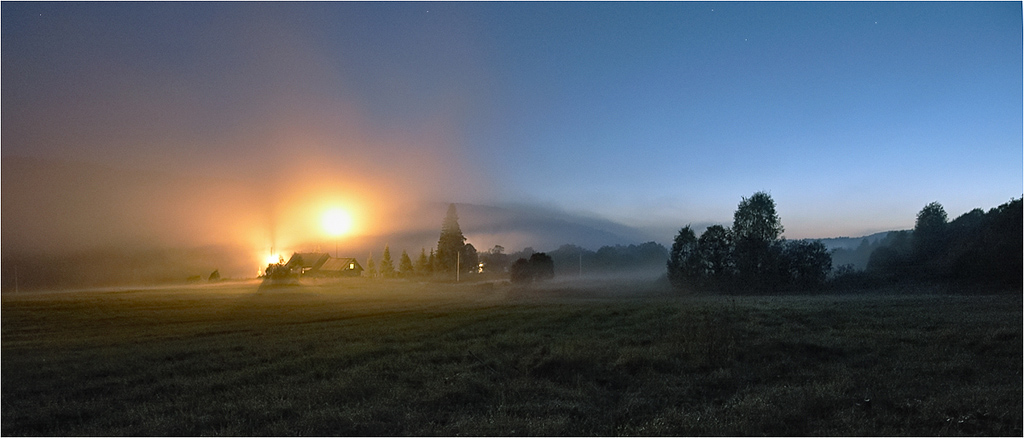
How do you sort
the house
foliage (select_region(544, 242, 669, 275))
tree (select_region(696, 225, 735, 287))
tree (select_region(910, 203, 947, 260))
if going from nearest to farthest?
tree (select_region(910, 203, 947, 260)) → tree (select_region(696, 225, 735, 287)) → the house → foliage (select_region(544, 242, 669, 275))

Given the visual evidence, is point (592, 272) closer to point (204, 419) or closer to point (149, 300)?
point (149, 300)

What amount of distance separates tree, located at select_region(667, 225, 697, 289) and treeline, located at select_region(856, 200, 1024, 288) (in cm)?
1545

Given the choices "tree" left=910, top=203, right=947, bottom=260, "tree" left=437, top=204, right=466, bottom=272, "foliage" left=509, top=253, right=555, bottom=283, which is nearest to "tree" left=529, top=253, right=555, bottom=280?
"foliage" left=509, top=253, right=555, bottom=283

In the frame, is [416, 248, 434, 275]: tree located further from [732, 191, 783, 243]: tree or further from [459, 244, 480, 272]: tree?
[732, 191, 783, 243]: tree

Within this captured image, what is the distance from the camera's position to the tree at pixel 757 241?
195ft

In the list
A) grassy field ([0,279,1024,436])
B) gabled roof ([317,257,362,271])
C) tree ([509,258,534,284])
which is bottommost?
grassy field ([0,279,1024,436])

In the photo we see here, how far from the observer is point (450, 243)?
95250 millimetres

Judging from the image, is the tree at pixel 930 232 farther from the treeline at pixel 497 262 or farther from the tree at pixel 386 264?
the tree at pixel 386 264

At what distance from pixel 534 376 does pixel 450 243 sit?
80254mm

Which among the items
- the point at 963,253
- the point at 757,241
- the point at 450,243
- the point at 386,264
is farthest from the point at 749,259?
the point at 386,264

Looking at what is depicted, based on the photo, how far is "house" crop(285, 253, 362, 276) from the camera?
7914 cm

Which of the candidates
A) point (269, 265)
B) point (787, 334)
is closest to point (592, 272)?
point (269, 265)

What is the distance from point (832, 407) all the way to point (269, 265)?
6273 centimetres

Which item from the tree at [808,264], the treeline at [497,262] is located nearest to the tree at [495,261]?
the treeline at [497,262]
